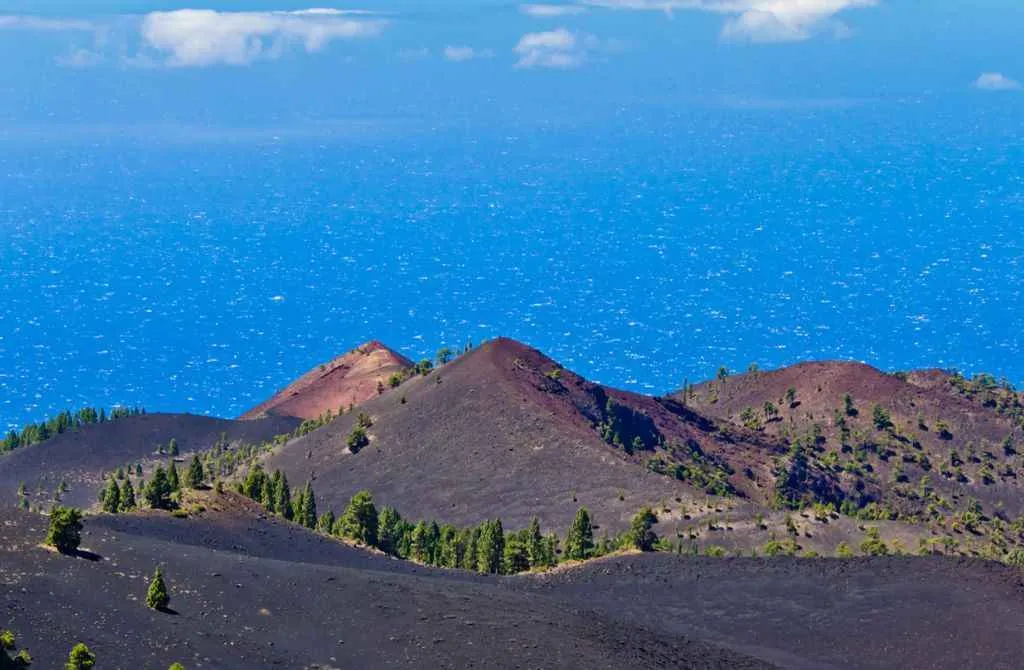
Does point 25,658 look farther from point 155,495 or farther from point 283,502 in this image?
point 283,502

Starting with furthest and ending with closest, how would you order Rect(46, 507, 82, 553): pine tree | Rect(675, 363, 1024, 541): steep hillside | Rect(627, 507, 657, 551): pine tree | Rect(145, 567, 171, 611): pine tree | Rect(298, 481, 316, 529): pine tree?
Rect(675, 363, 1024, 541): steep hillside < Rect(298, 481, 316, 529): pine tree < Rect(627, 507, 657, 551): pine tree < Rect(46, 507, 82, 553): pine tree < Rect(145, 567, 171, 611): pine tree

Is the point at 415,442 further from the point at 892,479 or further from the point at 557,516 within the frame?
the point at 892,479

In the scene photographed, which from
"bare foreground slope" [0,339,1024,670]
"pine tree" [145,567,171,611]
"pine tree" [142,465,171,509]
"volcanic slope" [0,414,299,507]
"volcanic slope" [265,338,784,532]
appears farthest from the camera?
"volcanic slope" [0,414,299,507]

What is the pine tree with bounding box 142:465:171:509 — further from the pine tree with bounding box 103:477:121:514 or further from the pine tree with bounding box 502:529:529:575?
the pine tree with bounding box 502:529:529:575

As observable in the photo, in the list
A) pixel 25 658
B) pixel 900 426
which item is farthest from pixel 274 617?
pixel 900 426

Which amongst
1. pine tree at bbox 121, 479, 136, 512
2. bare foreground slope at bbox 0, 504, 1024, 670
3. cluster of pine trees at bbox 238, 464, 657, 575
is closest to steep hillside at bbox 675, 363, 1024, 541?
cluster of pine trees at bbox 238, 464, 657, 575
